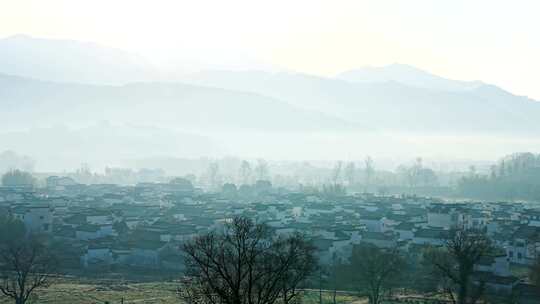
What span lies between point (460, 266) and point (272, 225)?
762 inches

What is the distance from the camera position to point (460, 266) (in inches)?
1006

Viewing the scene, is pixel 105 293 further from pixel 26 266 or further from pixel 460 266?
pixel 460 266

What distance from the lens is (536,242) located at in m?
37.4

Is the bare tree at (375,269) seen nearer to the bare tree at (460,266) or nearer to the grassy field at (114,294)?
the grassy field at (114,294)

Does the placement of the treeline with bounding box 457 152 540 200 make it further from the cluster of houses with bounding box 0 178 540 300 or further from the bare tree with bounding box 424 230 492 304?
the bare tree with bounding box 424 230 492 304

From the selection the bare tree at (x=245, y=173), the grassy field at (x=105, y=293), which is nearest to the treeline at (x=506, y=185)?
the bare tree at (x=245, y=173)

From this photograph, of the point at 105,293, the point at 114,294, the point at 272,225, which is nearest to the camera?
the point at 114,294

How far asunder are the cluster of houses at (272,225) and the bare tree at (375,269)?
388 centimetres

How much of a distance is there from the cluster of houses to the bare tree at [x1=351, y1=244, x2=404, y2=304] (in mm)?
3884

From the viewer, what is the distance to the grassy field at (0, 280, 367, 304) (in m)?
27.5

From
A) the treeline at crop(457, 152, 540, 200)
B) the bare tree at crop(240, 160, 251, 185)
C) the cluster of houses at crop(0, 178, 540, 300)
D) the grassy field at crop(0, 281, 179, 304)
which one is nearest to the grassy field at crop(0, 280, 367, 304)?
the grassy field at crop(0, 281, 179, 304)

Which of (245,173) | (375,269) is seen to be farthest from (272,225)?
(245,173)

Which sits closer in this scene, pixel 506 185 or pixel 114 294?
pixel 114 294

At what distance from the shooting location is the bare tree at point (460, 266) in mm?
25141
